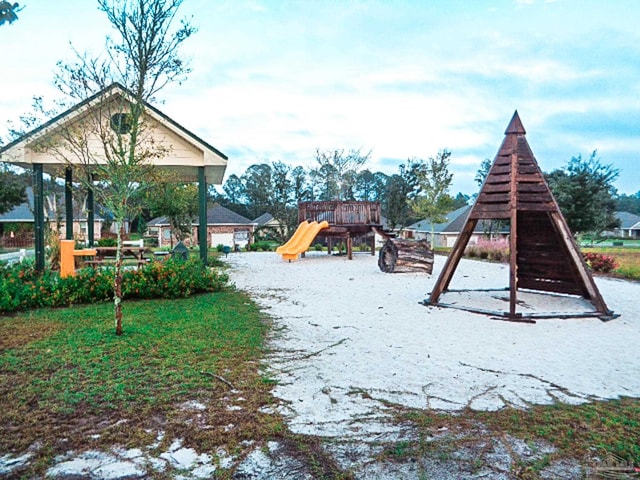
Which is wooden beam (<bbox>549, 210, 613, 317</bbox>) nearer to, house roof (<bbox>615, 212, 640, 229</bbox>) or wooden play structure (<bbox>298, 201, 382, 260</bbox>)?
wooden play structure (<bbox>298, 201, 382, 260</bbox>)

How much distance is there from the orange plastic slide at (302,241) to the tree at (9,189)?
17823 millimetres

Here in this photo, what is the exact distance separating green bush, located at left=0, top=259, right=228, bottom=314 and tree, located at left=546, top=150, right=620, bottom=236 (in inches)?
571

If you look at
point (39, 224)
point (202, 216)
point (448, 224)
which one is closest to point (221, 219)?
point (448, 224)

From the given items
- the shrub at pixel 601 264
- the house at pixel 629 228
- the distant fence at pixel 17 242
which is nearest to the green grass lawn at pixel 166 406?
the shrub at pixel 601 264

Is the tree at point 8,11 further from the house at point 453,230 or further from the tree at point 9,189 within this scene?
the house at point 453,230

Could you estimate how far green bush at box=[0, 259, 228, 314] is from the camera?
814 centimetres

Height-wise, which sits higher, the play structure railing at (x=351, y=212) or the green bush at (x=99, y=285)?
the play structure railing at (x=351, y=212)

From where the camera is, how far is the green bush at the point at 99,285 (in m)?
8.14

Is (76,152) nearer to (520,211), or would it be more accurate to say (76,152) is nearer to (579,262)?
(520,211)

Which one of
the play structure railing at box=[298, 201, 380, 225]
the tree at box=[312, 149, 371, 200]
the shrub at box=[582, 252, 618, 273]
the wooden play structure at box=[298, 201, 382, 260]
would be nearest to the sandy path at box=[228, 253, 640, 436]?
the shrub at box=[582, 252, 618, 273]

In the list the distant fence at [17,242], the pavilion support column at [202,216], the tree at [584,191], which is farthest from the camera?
the distant fence at [17,242]

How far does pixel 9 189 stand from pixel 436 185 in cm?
2828

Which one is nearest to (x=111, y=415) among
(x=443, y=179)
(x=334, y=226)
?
(x=334, y=226)

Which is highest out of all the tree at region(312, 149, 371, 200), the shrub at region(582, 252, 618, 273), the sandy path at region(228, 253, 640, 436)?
the tree at region(312, 149, 371, 200)
